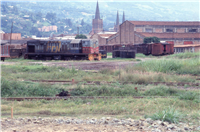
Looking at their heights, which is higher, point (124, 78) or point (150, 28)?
point (150, 28)

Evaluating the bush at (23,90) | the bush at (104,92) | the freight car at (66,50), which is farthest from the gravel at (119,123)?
the freight car at (66,50)

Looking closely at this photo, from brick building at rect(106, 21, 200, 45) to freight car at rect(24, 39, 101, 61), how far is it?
39.2m

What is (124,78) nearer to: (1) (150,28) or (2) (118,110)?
(2) (118,110)

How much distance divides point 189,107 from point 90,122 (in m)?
4.36

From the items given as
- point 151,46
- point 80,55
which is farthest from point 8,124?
point 151,46

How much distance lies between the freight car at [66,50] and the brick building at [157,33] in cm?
3920

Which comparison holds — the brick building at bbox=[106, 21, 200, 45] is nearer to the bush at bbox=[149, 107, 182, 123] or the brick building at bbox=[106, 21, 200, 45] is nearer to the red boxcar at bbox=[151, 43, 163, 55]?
the red boxcar at bbox=[151, 43, 163, 55]

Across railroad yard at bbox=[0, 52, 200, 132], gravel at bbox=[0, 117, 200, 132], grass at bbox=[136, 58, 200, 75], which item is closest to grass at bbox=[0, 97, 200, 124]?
railroad yard at bbox=[0, 52, 200, 132]

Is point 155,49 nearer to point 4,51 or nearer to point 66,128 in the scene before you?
point 4,51

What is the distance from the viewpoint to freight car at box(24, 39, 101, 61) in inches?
1342

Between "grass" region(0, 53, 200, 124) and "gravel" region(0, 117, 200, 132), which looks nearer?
"gravel" region(0, 117, 200, 132)

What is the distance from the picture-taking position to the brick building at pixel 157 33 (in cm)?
7275

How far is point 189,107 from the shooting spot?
909 centimetres

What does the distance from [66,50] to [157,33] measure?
5068cm
